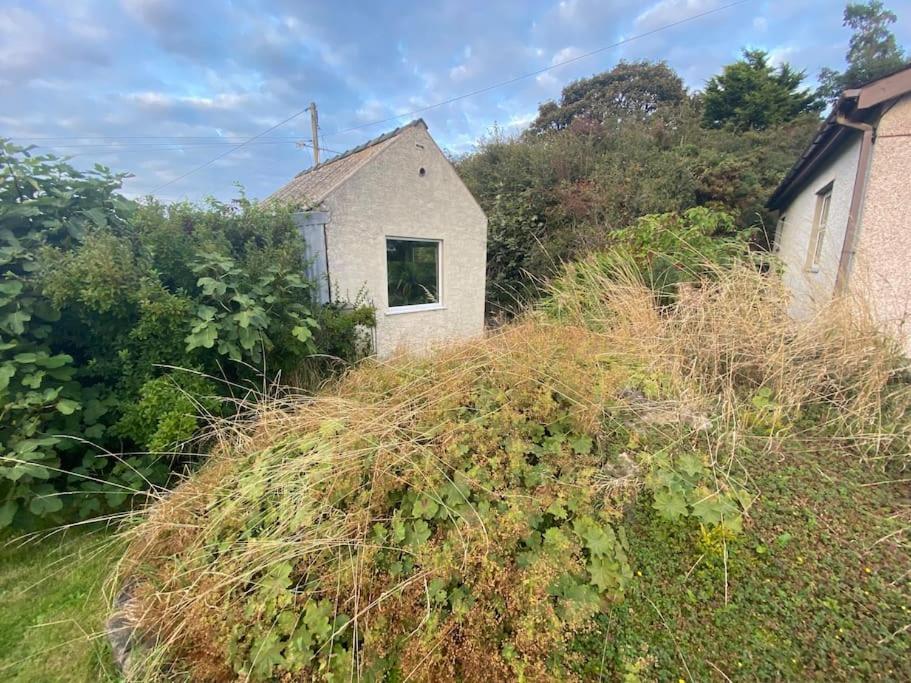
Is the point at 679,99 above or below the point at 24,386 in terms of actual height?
above

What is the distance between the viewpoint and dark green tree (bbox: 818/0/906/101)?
71.0ft

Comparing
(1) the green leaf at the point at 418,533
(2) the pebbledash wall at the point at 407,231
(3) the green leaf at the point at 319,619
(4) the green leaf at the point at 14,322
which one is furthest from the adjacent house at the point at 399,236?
(3) the green leaf at the point at 319,619

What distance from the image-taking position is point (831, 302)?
3.46 m

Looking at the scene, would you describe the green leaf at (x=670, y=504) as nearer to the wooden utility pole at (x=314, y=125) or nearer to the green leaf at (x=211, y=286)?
the green leaf at (x=211, y=286)

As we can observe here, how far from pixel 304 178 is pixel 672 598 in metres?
9.61

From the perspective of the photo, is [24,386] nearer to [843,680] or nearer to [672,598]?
[672,598]

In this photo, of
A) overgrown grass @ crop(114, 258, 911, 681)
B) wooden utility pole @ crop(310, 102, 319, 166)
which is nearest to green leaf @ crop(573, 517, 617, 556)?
overgrown grass @ crop(114, 258, 911, 681)

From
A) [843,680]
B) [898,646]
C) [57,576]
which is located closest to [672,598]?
[843,680]

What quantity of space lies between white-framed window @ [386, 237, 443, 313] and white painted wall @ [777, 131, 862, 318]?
5790mm

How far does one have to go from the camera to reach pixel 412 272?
7.82m

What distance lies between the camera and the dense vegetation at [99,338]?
291cm

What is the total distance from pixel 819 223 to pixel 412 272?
919cm

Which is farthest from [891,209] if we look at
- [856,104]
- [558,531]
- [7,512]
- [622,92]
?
[622,92]

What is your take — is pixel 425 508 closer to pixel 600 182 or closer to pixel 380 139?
pixel 380 139
